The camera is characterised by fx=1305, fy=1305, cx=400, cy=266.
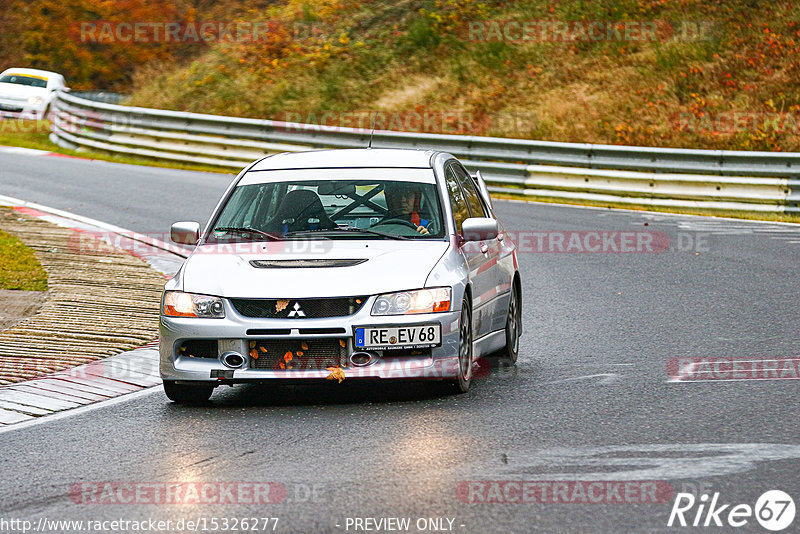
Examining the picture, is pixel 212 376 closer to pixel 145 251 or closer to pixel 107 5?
pixel 145 251

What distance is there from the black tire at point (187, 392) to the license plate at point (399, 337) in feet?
3.71

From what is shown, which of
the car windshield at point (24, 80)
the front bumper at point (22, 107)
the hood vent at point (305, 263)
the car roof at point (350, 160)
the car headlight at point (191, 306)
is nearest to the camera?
the car headlight at point (191, 306)

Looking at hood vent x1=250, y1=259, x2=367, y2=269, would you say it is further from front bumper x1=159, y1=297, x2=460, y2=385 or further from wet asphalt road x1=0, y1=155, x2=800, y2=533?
wet asphalt road x1=0, y1=155, x2=800, y2=533

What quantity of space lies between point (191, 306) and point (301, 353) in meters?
0.78

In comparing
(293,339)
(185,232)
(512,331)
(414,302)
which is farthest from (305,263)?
(512,331)

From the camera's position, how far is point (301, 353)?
7.95 meters

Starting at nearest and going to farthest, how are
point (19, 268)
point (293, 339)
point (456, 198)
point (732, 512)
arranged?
point (732, 512) → point (293, 339) → point (456, 198) → point (19, 268)

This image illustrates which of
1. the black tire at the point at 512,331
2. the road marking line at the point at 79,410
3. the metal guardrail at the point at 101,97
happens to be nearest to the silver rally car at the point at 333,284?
the black tire at the point at 512,331

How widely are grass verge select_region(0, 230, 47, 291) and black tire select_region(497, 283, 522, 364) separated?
5.10 m

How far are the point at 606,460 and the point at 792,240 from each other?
38.9ft

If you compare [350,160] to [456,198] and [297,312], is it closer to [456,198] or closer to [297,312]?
[456,198]

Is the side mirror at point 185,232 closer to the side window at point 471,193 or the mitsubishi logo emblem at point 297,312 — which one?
the mitsubishi logo emblem at point 297,312

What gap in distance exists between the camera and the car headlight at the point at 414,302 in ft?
26.1

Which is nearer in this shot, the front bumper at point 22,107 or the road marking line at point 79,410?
the road marking line at point 79,410
